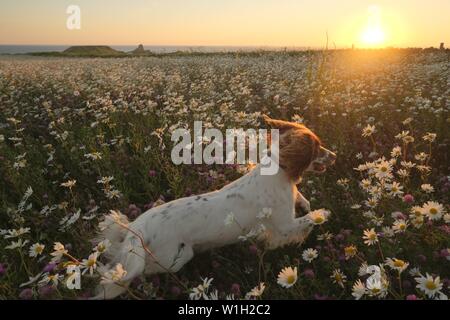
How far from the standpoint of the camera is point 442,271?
3963 millimetres

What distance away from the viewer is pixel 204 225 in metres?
4.37

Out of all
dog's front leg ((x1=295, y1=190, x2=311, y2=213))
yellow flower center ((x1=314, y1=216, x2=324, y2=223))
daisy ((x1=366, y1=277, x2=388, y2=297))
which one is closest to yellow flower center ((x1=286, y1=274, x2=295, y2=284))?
daisy ((x1=366, y1=277, x2=388, y2=297))

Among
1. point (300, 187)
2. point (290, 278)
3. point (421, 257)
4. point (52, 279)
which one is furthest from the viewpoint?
point (300, 187)

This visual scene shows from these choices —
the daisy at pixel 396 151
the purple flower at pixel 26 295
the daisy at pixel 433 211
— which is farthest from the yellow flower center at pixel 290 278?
the daisy at pixel 396 151

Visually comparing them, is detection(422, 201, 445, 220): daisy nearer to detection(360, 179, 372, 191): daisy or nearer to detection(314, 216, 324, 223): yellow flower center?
detection(314, 216, 324, 223): yellow flower center

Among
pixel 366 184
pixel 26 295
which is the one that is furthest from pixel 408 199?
pixel 26 295

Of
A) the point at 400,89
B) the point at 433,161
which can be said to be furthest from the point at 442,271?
the point at 400,89

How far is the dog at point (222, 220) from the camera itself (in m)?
4.24

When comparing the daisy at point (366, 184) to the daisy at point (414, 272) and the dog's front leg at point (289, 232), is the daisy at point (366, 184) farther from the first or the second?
the daisy at point (414, 272)

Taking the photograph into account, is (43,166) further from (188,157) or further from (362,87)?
(362,87)

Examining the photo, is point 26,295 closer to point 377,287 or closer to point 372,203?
point 377,287

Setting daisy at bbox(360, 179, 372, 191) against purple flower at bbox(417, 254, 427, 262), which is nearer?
purple flower at bbox(417, 254, 427, 262)

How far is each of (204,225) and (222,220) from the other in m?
0.18

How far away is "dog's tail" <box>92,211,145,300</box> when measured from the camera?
3859 mm
